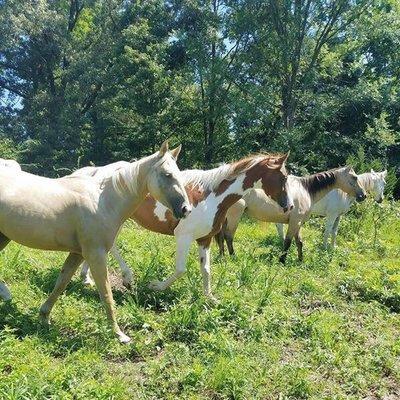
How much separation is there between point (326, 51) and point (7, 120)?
707 inches

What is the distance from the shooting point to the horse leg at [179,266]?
602cm

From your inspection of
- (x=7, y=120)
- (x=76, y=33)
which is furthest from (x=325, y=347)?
(x=76, y=33)

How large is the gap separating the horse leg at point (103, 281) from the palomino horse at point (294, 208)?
4838 millimetres

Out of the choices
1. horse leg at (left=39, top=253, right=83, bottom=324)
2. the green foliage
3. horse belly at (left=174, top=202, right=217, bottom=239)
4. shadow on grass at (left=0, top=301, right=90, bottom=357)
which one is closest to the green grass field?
shadow on grass at (left=0, top=301, right=90, bottom=357)

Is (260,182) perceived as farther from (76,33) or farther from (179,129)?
(76,33)

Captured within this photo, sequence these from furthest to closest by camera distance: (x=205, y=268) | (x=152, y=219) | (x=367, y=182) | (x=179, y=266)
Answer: (x=367, y=182) < (x=152, y=219) < (x=205, y=268) < (x=179, y=266)

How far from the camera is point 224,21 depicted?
76.3ft

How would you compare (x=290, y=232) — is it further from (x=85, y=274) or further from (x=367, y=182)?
(x=85, y=274)

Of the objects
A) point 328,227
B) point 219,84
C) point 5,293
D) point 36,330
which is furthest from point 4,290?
point 219,84

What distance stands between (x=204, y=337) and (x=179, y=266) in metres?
1.26

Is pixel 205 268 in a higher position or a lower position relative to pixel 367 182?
lower

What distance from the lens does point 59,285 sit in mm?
4922

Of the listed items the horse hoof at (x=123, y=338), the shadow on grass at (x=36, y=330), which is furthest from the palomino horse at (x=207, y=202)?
the shadow on grass at (x=36, y=330)

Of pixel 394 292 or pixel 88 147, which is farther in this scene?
pixel 88 147
